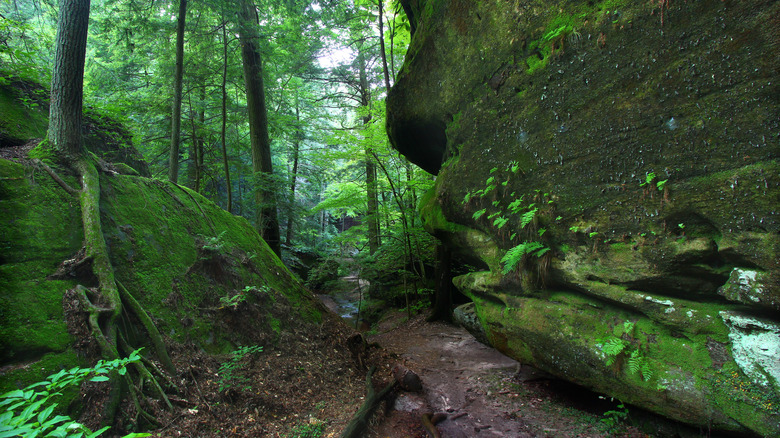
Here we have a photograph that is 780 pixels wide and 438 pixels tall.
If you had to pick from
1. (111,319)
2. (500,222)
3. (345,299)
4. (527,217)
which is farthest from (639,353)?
(345,299)

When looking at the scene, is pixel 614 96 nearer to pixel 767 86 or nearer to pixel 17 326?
pixel 767 86

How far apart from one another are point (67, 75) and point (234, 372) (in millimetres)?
5196

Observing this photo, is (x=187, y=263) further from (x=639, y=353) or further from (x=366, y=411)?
(x=639, y=353)

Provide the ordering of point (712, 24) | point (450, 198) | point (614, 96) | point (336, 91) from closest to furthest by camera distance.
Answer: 1. point (712, 24)
2. point (614, 96)
3. point (450, 198)
4. point (336, 91)

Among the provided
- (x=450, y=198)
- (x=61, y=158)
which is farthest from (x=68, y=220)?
(x=450, y=198)

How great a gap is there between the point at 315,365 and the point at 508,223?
14.1 ft

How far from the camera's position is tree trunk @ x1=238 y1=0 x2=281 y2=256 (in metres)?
10.9

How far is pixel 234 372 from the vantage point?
4.72 metres

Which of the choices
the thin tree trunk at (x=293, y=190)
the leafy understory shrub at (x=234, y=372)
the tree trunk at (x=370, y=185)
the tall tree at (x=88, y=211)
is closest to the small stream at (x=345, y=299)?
the tree trunk at (x=370, y=185)

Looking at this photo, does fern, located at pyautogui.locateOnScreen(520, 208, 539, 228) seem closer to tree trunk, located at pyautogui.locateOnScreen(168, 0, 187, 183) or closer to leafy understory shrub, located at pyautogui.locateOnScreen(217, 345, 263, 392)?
leafy understory shrub, located at pyautogui.locateOnScreen(217, 345, 263, 392)

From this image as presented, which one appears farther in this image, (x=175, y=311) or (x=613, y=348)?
(x=175, y=311)

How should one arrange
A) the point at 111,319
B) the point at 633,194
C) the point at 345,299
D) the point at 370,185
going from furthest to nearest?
the point at 345,299 < the point at 370,185 < the point at 633,194 < the point at 111,319

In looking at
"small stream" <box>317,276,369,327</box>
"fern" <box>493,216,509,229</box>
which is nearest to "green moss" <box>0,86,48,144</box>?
"fern" <box>493,216,509,229</box>

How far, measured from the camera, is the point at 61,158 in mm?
5141
